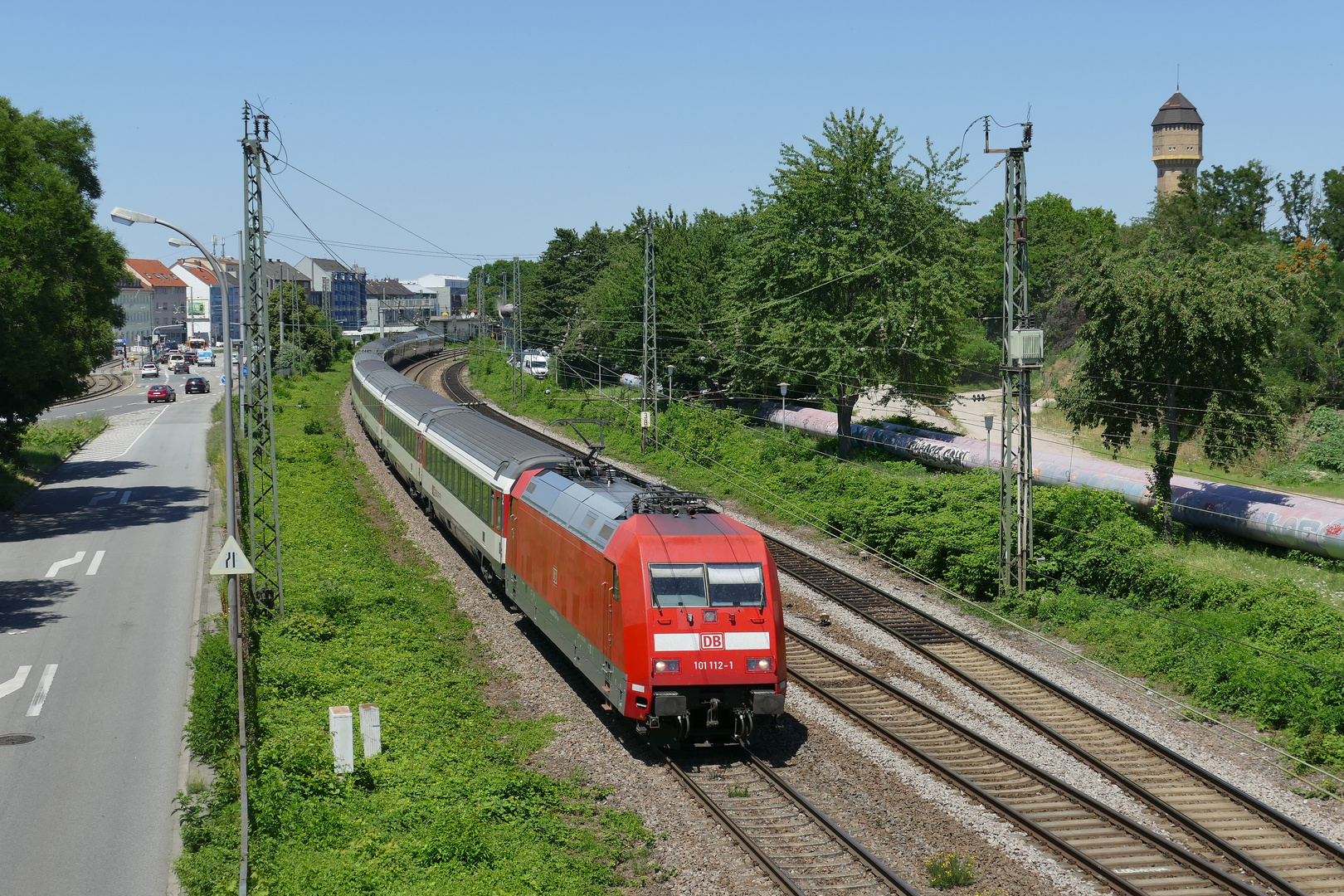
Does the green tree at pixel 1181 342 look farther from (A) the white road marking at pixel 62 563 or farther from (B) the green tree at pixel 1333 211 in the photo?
(B) the green tree at pixel 1333 211

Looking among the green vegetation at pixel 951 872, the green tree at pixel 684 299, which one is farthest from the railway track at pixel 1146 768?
the green tree at pixel 684 299

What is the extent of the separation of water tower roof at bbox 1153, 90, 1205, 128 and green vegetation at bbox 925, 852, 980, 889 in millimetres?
130097

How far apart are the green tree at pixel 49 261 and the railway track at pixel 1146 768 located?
2400cm

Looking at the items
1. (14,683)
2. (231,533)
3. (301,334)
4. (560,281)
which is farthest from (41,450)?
(560,281)

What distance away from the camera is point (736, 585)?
15539 millimetres

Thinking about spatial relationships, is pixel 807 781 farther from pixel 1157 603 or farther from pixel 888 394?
pixel 888 394

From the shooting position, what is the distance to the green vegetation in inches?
476

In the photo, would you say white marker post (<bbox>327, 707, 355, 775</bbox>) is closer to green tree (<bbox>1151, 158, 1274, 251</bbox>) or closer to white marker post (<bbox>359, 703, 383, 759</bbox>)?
white marker post (<bbox>359, 703, 383, 759</bbox>)

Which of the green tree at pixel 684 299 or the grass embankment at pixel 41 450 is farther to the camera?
the green tree at pixel 684 299

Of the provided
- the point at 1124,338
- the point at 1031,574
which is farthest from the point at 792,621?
the point at 1124,338

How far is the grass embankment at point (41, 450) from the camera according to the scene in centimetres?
3753

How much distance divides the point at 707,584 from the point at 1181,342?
22.4 meters

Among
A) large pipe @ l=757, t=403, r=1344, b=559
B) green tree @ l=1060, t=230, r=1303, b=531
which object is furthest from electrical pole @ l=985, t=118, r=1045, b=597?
green tree @ l=1060, t=230, r=1303, b=531

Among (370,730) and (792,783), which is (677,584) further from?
(370,730)
